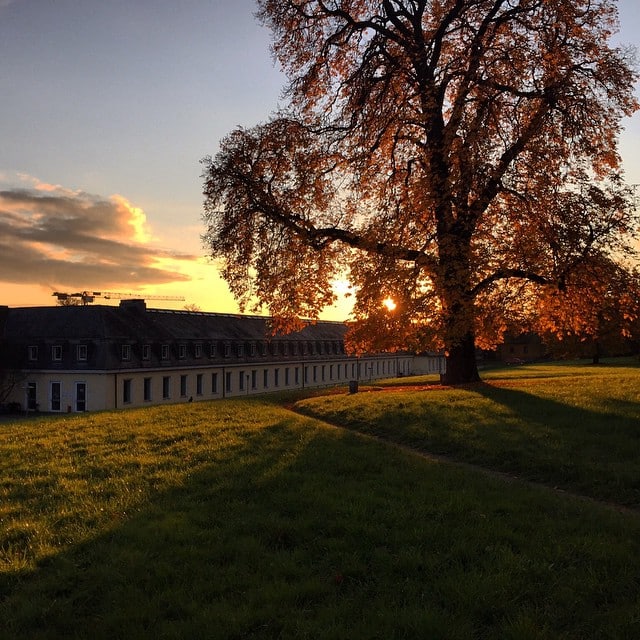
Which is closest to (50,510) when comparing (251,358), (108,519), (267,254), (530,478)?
(108,519)

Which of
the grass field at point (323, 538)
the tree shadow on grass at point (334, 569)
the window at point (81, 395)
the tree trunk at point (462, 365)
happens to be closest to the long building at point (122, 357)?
the window at point (81, 395)

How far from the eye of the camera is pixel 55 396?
164ft

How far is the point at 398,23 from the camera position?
24.2 meters

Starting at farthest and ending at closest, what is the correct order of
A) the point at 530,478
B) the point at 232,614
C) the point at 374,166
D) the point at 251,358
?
the point at 251,358
the point at 374,166
the point at 530,478
the point at 232,614

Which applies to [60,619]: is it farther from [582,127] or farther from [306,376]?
[306,376]

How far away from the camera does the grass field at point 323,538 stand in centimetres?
564

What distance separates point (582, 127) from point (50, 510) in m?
21.0

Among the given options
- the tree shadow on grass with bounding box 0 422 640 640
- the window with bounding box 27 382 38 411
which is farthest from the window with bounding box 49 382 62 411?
the tree shadow on grass with bounding box 0 422 640 640

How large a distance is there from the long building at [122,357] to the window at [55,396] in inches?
3.4

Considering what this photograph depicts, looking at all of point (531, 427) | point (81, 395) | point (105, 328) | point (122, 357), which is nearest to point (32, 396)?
point (81, 395)

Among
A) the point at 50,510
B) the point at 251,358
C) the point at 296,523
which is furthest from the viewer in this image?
the point at 251,358

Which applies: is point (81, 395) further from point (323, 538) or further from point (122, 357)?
point (323, 538)

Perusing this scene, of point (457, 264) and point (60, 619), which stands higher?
point (457, 264)

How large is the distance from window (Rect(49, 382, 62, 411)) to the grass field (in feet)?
128
